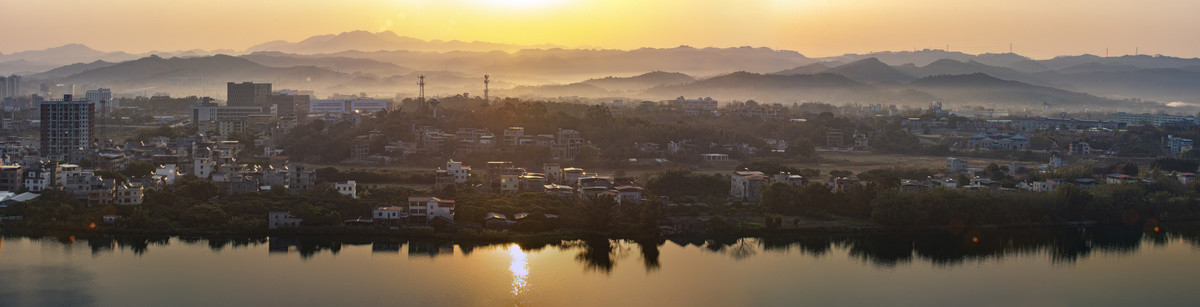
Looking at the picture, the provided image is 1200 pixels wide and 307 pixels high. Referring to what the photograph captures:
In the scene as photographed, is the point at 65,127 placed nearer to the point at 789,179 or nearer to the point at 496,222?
the point at 496,222

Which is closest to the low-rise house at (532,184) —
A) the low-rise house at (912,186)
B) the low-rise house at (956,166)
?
the low-rise house at (912,186)

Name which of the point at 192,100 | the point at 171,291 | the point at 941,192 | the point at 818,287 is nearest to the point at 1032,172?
the point at 941,192

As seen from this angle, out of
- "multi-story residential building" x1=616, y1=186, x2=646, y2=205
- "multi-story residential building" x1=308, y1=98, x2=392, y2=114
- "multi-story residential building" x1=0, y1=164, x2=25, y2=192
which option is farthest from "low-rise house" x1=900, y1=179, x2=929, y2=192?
"multi-story residential building" x1=308, y1=98, x2=392, y2=114

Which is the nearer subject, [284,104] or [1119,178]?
[1119,178]

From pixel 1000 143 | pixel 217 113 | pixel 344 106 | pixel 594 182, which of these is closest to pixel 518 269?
pixel 594 182

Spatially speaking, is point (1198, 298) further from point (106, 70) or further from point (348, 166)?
point (106, 70)

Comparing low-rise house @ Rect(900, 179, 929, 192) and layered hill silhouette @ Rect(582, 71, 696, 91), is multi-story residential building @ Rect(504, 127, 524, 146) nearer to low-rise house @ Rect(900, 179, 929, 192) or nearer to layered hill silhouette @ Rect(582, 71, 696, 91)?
low-rise house @ Rect(900, 179, 929, 192)
